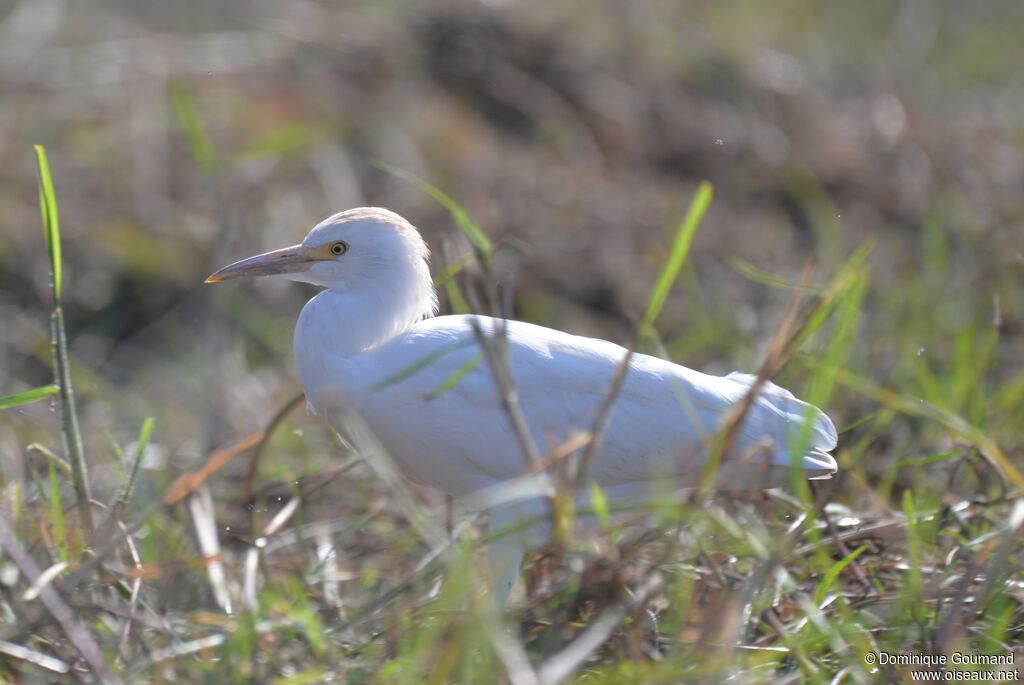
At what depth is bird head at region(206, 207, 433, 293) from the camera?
3.40 meters

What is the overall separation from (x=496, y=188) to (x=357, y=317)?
12.1 feet

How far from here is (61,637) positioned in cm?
279

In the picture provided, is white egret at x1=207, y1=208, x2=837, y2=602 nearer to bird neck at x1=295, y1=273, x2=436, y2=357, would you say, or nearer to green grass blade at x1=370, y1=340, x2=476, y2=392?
bird neck at x1=295, y1=273, x2=436, y2=357

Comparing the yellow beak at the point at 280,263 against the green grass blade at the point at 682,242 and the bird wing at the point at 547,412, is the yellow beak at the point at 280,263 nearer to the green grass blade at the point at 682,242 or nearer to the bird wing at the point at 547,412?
the bird wing at the point at 547,412

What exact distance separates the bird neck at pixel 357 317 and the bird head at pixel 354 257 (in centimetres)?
2

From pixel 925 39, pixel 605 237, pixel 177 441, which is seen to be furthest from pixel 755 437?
pixel 925 39

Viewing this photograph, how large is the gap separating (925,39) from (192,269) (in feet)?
22.8

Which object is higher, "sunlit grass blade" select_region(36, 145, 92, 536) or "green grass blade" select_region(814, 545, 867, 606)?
"sunlit grass blade" select_region(36, 145, 92, 536)

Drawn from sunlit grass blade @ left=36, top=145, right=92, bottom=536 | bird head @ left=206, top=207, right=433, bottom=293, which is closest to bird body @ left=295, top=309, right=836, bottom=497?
bird head @ left=206, top=207, right=433, bottom=293

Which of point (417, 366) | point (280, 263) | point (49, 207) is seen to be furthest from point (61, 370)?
point (417, 366)

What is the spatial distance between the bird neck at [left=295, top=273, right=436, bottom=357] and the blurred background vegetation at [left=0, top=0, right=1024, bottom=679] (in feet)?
2.32

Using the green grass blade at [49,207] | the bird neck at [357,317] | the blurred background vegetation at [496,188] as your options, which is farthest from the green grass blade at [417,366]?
the blurred background vegetation at [496,188]

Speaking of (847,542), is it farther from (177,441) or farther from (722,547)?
(177,441)

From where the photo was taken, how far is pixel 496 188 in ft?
22.8
